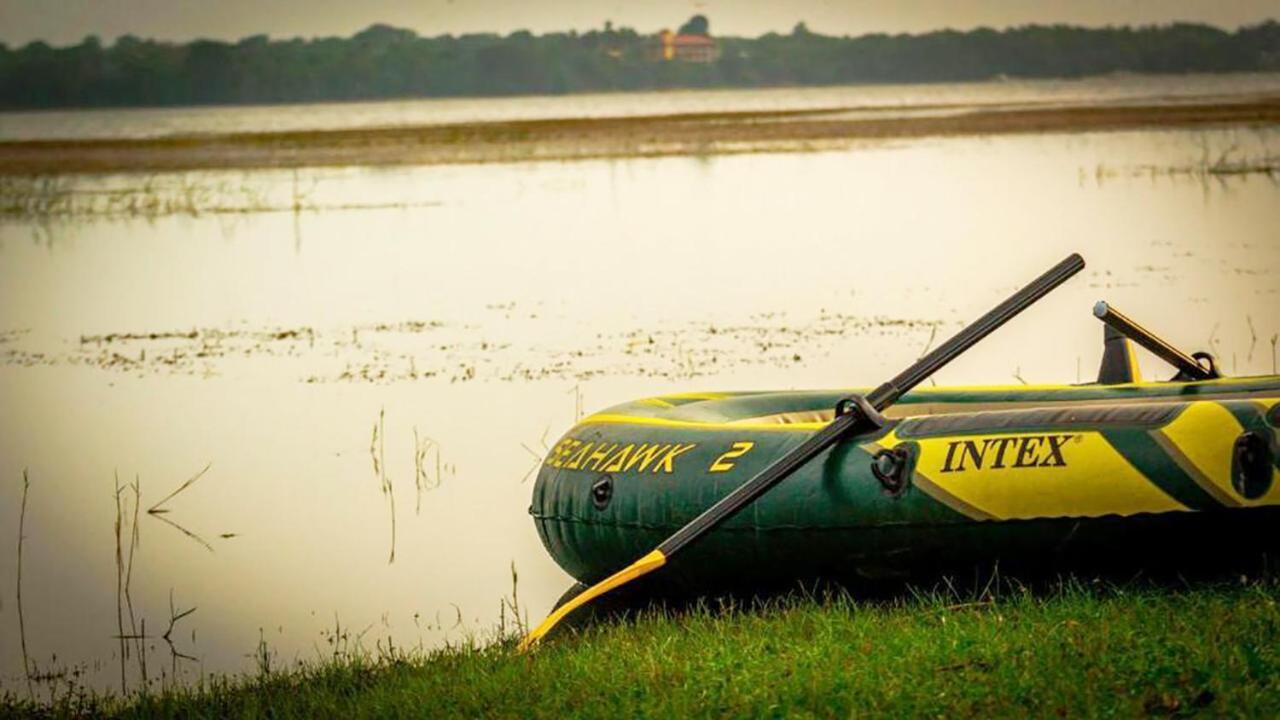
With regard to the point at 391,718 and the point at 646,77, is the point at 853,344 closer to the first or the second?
the point at 391,718

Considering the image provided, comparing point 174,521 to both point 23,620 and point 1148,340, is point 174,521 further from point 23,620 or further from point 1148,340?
point 1148,340

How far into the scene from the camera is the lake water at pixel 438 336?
7.35 m

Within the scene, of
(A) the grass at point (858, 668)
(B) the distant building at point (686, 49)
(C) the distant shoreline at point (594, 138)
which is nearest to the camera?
(A) the grass at point (858, 668)

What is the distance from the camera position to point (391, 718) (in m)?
4.73

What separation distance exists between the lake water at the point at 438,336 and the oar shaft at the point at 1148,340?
6.22ft

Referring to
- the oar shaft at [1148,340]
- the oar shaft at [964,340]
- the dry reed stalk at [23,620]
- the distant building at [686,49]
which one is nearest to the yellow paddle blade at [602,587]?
the oar shaft at [964,340]

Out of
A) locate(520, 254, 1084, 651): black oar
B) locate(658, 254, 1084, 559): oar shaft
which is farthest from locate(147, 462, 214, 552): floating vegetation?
locate(658, 254, 1084, 559): oar shaft

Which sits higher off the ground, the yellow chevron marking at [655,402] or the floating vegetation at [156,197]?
the yellow chevron marking at [655,402]

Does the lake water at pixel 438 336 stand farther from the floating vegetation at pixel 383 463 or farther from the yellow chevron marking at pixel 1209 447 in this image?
the yellow chevron marking at pixel 1209 447

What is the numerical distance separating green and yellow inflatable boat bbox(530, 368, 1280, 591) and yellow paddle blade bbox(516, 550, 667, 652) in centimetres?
13

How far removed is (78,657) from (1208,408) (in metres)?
3.45

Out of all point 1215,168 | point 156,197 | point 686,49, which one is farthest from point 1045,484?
point 686,49

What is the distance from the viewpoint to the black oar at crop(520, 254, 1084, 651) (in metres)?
5.33

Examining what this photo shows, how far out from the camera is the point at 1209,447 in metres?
5.01
